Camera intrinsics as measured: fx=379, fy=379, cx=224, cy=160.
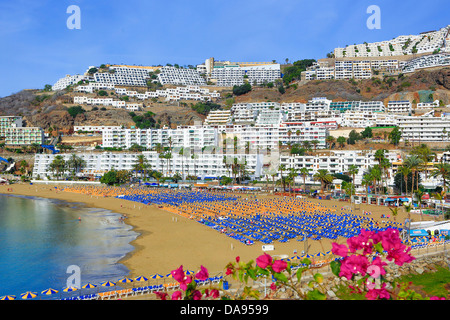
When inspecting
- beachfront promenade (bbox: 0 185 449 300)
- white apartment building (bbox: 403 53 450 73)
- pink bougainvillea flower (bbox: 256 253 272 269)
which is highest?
white apartment building (bbox: 403 53 450 73)

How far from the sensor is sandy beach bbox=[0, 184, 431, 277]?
89.9 ft

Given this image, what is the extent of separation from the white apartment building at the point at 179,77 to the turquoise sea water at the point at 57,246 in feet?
390

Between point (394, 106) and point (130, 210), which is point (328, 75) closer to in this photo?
point (394, 106)

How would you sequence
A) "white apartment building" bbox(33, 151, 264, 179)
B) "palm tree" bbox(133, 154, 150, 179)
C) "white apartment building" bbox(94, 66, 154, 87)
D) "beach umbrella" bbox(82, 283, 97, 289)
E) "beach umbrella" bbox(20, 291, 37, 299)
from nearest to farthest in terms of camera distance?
"beach umbrella" bbox(20, 291, 37, 299) → "beach umbrella" bbox(82, 283, 97, 289) → "white apartment building" bbox(33, 151, 264, 179) → "palm tree" bbox(133, 154, 150, 179) → "white apartment building" bbox(94, 66, 154, 87)

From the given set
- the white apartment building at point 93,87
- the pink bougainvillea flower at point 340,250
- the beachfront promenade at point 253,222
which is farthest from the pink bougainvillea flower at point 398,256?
the white apartment building at point 93,87

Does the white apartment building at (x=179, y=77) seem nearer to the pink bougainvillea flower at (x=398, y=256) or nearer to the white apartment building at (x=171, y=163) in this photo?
the white apartment building at (x=171, y=163)

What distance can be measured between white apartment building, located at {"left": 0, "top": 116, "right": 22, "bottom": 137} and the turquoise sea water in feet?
249

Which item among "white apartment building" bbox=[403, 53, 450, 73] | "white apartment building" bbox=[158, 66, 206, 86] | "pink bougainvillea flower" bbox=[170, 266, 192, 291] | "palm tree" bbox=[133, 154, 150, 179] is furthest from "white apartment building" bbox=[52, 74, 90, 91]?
"pink bougainvillea flower" bbox=[170, 266, 192, 291]

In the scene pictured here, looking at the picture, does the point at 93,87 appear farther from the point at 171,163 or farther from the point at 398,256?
the point at 398,256

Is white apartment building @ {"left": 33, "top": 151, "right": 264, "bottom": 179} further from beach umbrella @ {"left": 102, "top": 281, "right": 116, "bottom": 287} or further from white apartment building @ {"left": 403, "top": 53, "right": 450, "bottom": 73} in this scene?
white apartment building @ {"left": 403, "top": 53, "right": 450, "bottom": 73}

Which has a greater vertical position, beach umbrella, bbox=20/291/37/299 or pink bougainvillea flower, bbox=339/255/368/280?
pink bougainvillea flower, bbox=339/255/368/280

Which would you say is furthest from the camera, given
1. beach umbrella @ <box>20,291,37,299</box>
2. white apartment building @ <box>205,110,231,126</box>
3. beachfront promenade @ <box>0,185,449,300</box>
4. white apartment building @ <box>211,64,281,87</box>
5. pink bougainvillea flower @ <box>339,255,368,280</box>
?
white apartment building @ <box>211,64,281,87</box>

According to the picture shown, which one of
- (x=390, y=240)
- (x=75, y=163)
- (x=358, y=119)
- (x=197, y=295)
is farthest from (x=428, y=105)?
(x=197, y=295)
